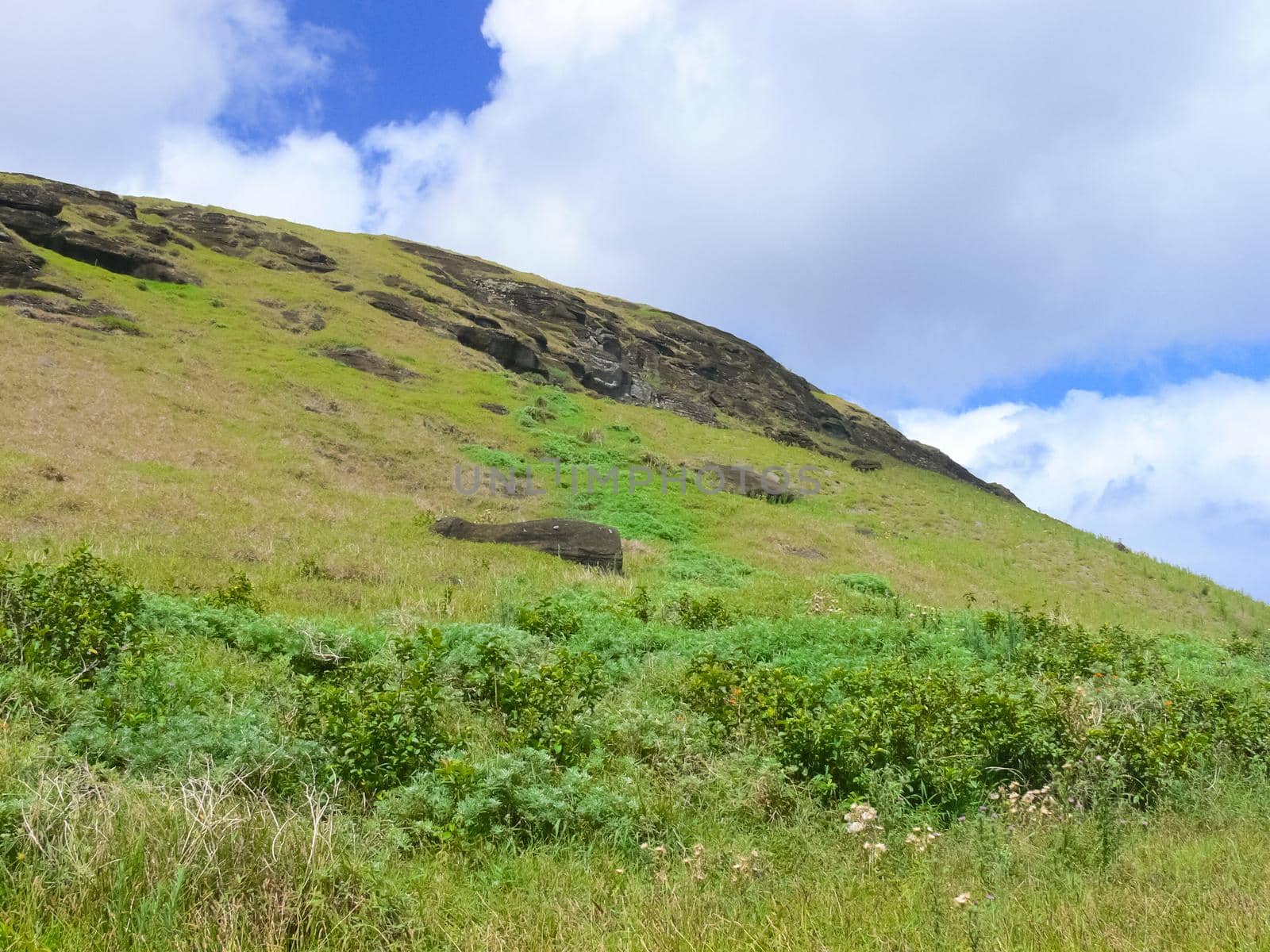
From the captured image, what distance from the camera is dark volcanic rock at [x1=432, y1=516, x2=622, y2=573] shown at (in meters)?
18.6

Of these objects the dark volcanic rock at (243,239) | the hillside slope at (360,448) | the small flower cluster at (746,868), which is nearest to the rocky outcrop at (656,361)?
the hillside slope at (360,448)

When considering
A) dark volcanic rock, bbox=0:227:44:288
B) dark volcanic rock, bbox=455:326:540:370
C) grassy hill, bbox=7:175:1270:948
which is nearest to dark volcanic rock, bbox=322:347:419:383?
dark volcanic rock, bbox=455:326:540:370

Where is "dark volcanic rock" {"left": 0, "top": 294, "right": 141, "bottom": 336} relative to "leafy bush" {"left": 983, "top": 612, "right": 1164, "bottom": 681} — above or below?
above

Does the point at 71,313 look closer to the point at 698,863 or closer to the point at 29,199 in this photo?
the point at 29,199

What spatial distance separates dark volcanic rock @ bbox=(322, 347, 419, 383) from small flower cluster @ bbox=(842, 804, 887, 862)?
1514 inches

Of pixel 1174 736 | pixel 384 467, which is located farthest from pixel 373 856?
pixel 384 467

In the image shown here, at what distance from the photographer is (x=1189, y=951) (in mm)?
3232

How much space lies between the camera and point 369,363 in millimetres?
40594

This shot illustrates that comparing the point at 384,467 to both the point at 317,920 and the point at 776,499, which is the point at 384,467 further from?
the point at 317,920

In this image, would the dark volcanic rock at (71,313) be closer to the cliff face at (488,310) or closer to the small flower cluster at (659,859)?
the cliff face at (488,310)

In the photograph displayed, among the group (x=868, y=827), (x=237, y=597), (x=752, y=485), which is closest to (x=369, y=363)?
(x=752, y=485)

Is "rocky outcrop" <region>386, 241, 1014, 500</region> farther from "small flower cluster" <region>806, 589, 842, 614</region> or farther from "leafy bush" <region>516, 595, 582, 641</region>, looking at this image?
"leafy bush" <region>516, 595, 582, 641</region>

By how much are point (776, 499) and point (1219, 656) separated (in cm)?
2396

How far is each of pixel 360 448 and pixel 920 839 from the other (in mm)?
27576
